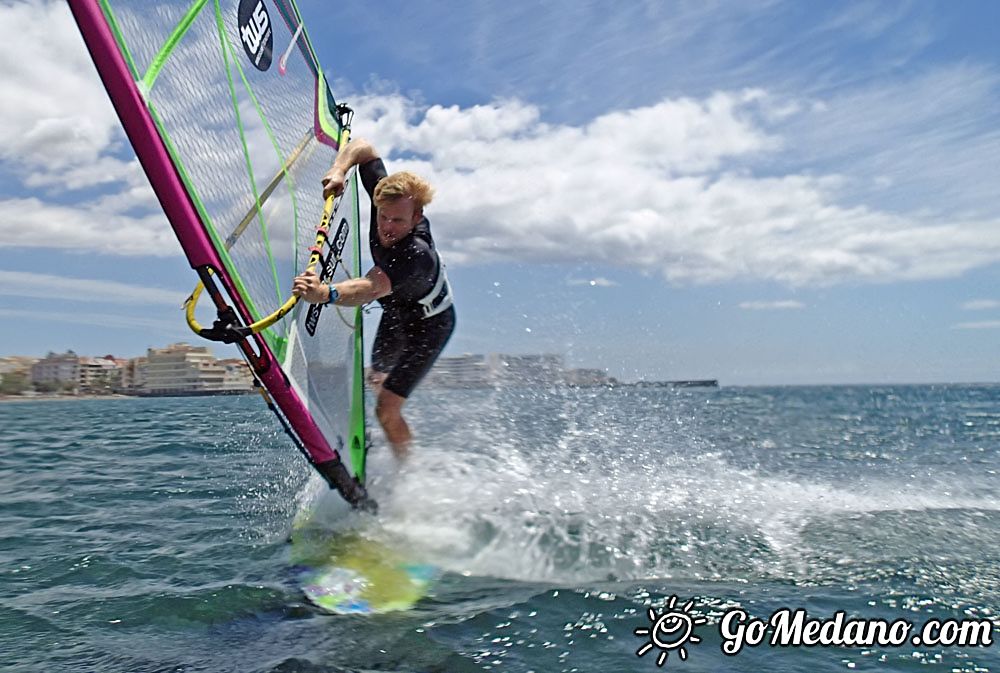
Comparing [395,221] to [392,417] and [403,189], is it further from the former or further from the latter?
[392,417]

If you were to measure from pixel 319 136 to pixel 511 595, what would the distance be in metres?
3.19

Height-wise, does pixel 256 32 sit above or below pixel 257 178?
above

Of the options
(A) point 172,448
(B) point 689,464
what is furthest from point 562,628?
(A) point 172,448

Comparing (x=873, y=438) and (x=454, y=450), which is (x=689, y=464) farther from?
(x=873, y=438)

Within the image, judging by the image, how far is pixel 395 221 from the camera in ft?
14.4

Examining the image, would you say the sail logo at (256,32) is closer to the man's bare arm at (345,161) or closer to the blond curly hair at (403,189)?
the man's bare arm at (345,161)

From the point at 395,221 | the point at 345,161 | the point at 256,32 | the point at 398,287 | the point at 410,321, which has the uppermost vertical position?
the point at 256,32

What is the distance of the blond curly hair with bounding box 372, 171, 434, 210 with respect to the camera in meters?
4.30

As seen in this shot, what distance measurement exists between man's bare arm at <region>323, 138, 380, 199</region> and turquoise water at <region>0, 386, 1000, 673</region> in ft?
6.69

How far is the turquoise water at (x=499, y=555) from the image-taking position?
3008 mm

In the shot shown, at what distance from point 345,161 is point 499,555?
2.64 m

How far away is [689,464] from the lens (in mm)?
7266

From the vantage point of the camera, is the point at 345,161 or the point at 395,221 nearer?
the point at 395,221

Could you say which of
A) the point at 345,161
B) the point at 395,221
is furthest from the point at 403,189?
the point at 345,161
